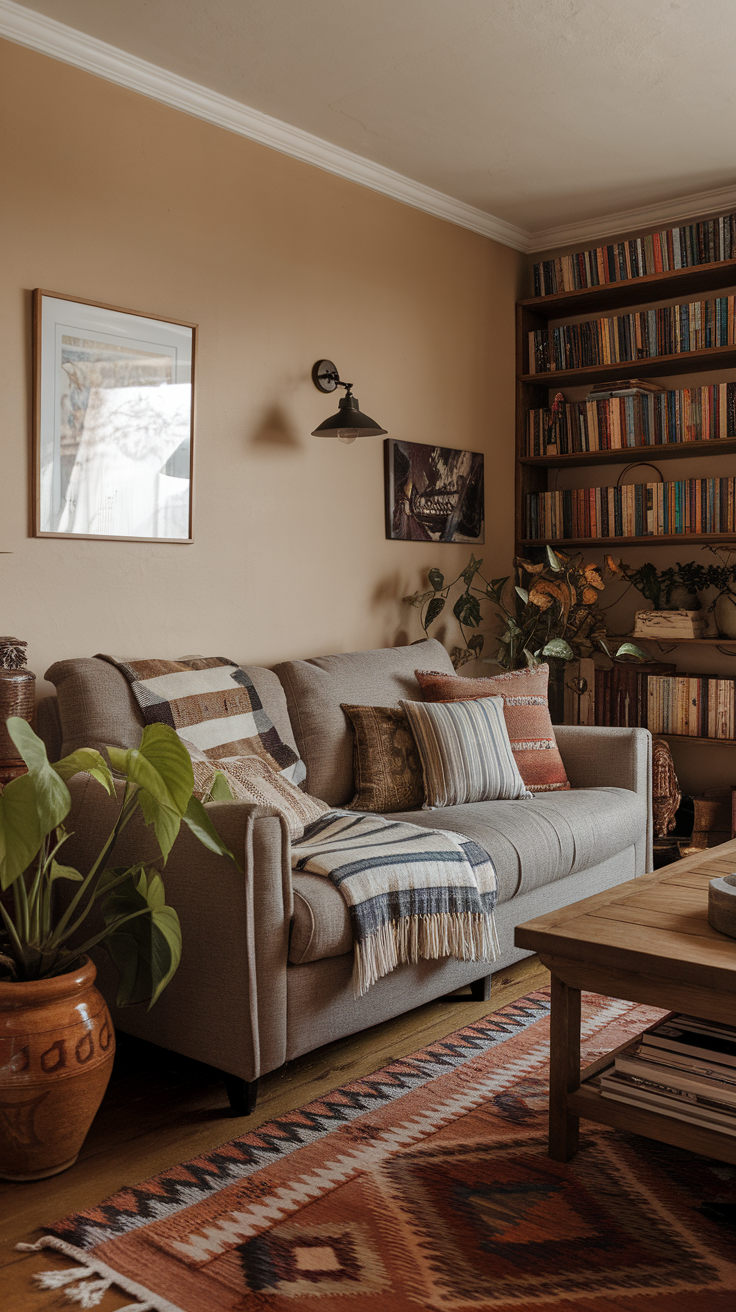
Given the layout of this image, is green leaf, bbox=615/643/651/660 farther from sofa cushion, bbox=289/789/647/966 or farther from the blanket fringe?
the blanket fringe

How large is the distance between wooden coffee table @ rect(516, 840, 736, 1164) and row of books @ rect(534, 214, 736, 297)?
116 inches

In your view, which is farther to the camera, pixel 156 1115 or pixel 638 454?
pixel 638 454

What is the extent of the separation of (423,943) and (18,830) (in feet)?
3.35

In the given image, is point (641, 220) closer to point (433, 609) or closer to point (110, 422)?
point (433, 609)

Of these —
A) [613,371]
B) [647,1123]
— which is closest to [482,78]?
[613,371]

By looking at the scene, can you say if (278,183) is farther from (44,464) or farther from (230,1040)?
(230,1040)

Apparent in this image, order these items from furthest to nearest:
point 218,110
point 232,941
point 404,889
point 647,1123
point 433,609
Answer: point 433,609 < point 218,110 < point 404,889 < point 232,941 < point 647,1123

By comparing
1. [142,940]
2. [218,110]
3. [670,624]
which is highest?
[218,110]

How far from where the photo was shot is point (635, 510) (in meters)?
4.29

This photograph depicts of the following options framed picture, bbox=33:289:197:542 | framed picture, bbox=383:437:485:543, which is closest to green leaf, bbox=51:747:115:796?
framed picture, bbox=33:289:197:542

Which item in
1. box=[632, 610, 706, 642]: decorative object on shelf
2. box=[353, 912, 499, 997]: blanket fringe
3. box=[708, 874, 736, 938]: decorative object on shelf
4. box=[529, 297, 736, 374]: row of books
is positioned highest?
box=[529, 297, 736, 374]: row of books

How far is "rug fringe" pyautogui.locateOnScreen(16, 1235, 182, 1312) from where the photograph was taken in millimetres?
1515

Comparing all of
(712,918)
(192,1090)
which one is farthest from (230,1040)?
(712,918)

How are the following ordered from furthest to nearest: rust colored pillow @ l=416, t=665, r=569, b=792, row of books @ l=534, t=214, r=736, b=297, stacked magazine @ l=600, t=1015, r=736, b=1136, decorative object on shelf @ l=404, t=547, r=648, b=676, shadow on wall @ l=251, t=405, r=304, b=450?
1. decorative object on shelf @ l=404, t=547, r=648, b=676
2. row of books @ l=534, t=214, r=736, b=297
3. shadow on wall @ l=251, t=405, r=304, b=450
4. rust colored pillow @ l=416, t=665, r=569, b=792
5. stacked magazine @ l=600, t=1015, r=736, b=1136
